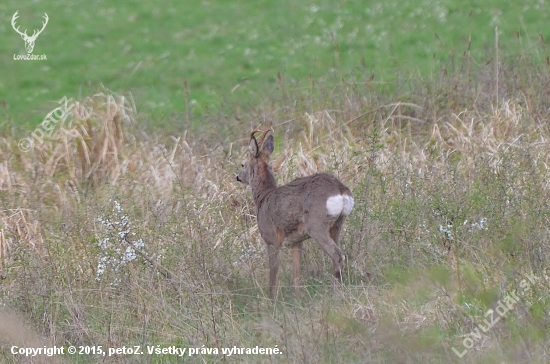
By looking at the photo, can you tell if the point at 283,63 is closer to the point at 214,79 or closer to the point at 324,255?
the point at 214,79

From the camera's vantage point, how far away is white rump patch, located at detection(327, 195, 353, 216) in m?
6.71

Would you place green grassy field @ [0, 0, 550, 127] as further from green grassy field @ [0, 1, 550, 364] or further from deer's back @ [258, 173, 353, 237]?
deer's back @ [258, 173, 353, 237]

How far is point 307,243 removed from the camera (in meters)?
7.71

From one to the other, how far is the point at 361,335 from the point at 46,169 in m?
5.55

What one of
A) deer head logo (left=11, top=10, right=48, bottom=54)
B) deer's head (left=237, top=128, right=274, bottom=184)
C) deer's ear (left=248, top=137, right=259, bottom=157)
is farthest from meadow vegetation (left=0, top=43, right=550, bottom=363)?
deer head logo (left=11, top=10, right=48, bottom=54)

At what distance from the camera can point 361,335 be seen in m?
5.31

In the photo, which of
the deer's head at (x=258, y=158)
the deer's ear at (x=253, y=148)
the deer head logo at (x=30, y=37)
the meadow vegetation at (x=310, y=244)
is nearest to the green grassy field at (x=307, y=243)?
the meadow vegetation at (x=310, y=244)

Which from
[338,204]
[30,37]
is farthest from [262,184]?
[30,37]

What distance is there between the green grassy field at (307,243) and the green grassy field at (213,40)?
466cm

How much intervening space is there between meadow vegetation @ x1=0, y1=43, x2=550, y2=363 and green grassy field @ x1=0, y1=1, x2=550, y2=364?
23mm

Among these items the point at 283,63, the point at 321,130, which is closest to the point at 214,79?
the point at 283,63

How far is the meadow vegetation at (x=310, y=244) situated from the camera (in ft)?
18.1

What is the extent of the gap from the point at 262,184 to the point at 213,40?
1415 cm

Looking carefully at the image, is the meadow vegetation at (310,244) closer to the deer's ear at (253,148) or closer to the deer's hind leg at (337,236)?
the deer's hind leg at (337,236)
